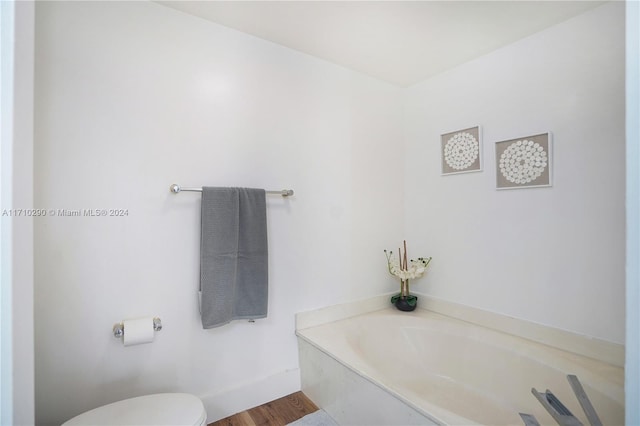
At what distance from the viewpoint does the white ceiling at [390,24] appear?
1.57m

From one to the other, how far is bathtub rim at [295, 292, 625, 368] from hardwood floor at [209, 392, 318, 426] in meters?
0.39

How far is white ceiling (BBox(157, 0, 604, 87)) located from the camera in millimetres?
1567

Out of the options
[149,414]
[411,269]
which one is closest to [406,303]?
[411,269]

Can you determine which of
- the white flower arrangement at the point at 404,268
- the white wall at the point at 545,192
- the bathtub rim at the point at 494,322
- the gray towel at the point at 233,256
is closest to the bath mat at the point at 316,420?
the bathtub rim at the point at 494,322

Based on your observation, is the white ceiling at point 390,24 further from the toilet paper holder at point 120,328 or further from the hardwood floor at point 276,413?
the hardwood floor at point 276,413

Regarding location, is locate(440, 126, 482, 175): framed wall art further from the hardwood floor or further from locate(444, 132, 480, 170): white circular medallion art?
the hardwood floor

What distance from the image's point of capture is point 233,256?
1673 mm

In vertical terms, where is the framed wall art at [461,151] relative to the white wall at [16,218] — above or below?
above

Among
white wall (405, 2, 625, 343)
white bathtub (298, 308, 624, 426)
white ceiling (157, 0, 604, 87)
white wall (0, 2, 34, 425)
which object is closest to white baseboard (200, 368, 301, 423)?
white bathtub (298, 308, 624, 426)

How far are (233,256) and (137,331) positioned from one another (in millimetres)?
549

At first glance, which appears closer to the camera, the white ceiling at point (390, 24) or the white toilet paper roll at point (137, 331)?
the white toilet paper roll at point (137, 331)

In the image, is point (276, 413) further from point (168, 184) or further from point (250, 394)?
point (168, 184)

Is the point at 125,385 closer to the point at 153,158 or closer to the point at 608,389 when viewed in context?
the point at 153,158

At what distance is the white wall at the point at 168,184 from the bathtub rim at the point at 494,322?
95 millimetres
